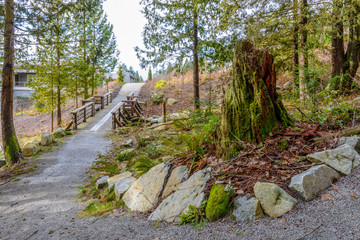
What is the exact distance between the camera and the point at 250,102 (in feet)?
11.5

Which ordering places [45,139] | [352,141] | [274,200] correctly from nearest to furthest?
1. [274,200]
2. [352,141]
3. [45,139]

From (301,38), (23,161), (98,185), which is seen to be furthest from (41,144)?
(301,38)

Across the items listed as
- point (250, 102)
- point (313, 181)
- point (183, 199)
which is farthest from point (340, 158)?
point (183, 199)

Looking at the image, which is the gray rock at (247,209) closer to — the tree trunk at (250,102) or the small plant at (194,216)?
the small plant at (194,216)

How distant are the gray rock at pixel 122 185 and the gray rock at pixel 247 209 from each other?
7.44 ft

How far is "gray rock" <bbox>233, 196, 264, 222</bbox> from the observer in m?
2.28

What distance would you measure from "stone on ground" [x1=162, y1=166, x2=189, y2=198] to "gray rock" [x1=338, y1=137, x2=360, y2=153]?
218 cm

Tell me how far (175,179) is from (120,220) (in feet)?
3.29

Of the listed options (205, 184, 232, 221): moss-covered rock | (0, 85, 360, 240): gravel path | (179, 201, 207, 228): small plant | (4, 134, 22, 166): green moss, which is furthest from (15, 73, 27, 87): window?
(205, 184, 232, 221): moss-covered rock

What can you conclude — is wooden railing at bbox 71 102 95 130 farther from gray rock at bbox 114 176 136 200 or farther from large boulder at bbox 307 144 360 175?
large boulder at bbox 307 144 360 175

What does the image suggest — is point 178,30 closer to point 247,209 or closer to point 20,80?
point 247,209

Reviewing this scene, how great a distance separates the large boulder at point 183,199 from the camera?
9.16 feet

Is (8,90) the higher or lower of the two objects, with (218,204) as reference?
higher

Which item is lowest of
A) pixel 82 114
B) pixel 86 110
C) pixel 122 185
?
pixel 122 185
